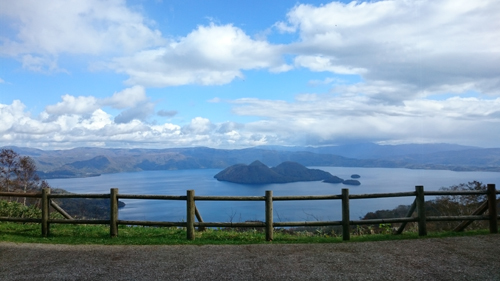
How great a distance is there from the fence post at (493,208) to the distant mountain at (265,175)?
3702 inches

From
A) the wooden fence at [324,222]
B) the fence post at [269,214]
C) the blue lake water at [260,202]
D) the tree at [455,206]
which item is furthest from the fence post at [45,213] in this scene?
the tree at [455,206]

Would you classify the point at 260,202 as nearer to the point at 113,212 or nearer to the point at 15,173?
the point at 15,173

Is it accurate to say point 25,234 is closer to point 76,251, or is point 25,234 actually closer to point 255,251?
point 76,251

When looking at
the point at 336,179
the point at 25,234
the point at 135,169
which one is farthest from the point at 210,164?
the point at 25,234

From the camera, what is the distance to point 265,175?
352 feet

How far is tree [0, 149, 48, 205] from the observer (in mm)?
21672

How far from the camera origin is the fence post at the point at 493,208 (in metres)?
8.55

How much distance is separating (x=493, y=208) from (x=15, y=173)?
24815 mm

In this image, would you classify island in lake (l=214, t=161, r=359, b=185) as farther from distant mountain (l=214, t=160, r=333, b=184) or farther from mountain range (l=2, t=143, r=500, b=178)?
mountain range (l=2, t=143, r=500, b=178)

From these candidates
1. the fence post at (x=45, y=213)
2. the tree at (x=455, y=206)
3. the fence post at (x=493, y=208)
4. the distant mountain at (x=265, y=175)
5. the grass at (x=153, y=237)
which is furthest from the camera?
the distant mountain at (x=265, y=175)

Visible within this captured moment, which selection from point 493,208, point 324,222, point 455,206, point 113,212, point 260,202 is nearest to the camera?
point 324,222

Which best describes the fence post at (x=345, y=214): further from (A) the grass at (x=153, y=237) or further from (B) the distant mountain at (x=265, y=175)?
(B) the distant mountain at (x=265, y=175)

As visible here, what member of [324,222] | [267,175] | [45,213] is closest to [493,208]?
[324,222]

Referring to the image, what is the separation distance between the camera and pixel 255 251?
7.22 m
